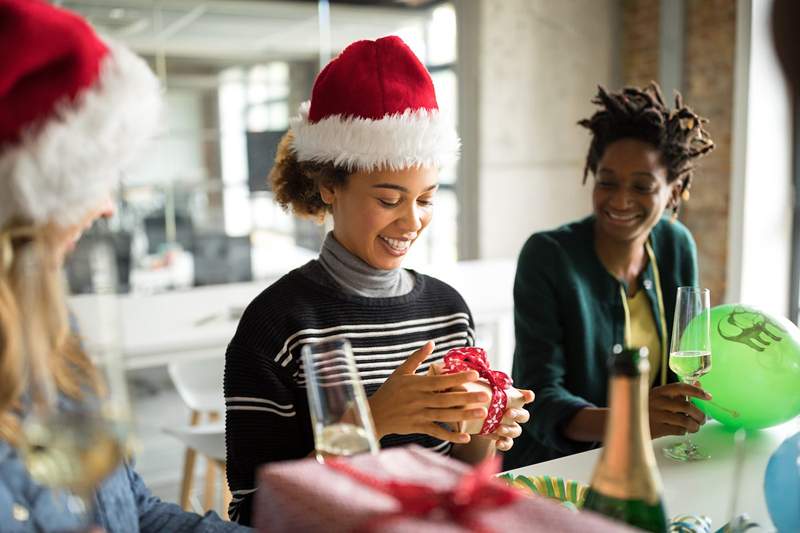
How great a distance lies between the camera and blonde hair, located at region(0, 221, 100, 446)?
2.45 ft

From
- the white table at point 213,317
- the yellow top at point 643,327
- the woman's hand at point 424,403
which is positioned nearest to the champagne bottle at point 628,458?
the woman's hand at point 424,403

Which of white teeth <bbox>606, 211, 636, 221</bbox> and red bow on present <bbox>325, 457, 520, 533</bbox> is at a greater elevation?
white teeth <bbox>606, 211, 636, 221</bbox>

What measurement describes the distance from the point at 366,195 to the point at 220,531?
0.66m

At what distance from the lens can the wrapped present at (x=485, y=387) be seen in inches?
50.9

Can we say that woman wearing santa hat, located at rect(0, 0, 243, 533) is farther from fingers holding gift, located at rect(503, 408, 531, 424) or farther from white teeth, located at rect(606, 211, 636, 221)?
white teeth, located at rect(606, 211, 636, 221)

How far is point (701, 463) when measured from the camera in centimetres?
146

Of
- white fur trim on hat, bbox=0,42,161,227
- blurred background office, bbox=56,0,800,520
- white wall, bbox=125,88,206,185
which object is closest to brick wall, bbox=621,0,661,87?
blurred background office, bbox=56,0,800,520

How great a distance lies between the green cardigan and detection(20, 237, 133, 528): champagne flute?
1.32 m

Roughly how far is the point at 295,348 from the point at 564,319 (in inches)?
33.1

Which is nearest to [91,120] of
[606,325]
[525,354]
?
[525,354]

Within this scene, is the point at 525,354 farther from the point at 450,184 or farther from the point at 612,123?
the point at 450,184

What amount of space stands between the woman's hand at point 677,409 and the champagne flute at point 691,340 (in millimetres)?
36

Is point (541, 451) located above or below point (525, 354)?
below

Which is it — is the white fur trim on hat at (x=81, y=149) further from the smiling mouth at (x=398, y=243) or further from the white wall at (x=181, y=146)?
the white wall at (x=181, y=146)
